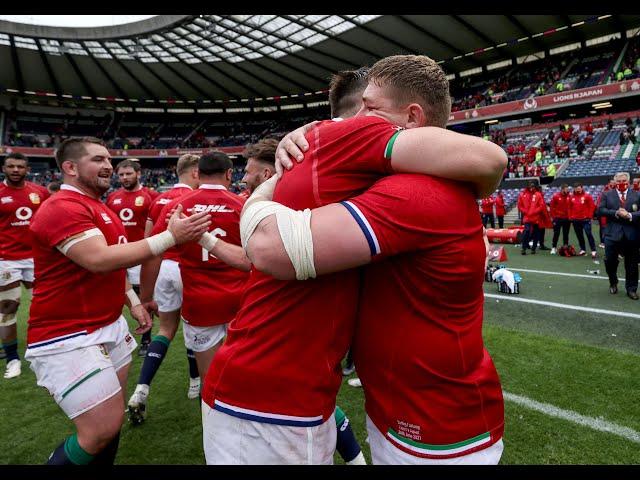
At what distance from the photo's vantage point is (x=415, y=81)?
138 cm

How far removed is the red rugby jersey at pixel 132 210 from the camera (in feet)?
20.3

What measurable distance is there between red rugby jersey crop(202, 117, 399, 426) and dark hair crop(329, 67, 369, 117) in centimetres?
56

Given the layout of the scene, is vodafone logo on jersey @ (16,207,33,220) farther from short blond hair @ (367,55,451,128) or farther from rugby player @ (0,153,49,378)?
short blond hair @ (367,55,451,128)

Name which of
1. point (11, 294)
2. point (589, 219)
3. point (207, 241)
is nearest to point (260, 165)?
point (207, 241)

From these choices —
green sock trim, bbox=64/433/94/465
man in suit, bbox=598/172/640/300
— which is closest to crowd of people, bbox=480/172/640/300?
man in suit, bbox=598/172/640/300

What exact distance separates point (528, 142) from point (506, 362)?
1097 inches

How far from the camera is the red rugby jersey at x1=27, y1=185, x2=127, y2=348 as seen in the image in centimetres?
249

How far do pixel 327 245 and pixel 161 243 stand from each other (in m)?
1.74

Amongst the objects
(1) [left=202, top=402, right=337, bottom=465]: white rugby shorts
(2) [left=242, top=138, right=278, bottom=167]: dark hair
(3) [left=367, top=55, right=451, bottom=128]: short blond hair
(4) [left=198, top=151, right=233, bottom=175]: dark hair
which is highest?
(3) [left=367, top=55, right=451, bottom=128]: short blond hair

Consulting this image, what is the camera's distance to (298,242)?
3.51 ft

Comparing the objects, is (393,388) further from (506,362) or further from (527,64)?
(527,64)

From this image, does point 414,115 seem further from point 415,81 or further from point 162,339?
point 162,339
